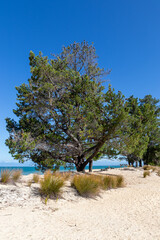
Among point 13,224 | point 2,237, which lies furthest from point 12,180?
point 2,237

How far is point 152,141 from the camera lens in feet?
87.4

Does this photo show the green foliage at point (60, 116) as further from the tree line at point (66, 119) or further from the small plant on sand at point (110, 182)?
the small plant on sand at point (110, 182)

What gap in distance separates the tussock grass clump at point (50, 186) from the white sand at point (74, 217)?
0.31 metres

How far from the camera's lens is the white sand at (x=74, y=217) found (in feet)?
12.0

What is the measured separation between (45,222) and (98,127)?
792 centimetres

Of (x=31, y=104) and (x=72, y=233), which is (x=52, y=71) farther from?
(x=72, y=233)

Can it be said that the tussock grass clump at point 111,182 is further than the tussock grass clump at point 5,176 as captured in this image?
Yes

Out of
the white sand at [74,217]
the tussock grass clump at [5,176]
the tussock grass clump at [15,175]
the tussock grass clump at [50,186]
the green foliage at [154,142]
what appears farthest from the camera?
the green foliage at [154,142]

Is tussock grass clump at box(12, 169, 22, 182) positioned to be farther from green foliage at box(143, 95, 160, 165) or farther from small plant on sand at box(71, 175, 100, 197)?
green foliage at box(143, 95, 160, 165)

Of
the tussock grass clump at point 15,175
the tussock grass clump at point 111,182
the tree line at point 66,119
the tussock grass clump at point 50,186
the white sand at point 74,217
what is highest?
the tree line at point 66,119

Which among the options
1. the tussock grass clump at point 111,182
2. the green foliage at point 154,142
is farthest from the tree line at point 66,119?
the green foliage at point 154,142

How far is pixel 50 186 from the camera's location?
19.9 ft

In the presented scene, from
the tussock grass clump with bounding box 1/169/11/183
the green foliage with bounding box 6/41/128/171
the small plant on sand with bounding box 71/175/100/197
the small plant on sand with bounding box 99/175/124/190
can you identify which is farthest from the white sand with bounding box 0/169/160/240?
the green foliage with bounding box 6/41/128/171

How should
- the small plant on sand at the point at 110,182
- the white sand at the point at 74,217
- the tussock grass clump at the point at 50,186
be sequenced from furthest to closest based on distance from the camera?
the small plant on sand at the point at 110,182
the tussock grass clump at the point at 50,186
the white sand at the point at 74,217
